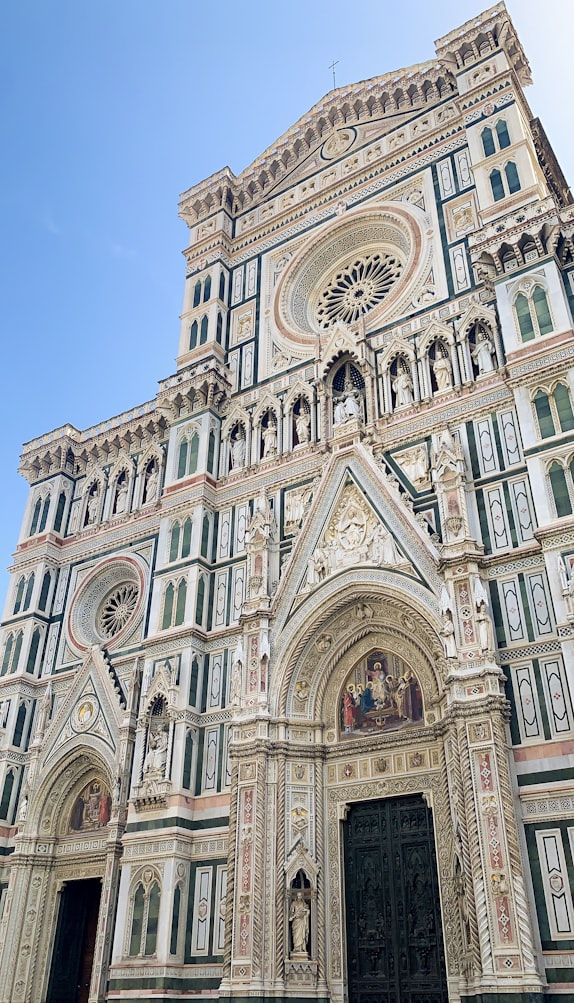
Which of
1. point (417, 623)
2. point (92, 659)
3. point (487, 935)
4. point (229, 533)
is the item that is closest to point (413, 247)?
point (229, 533)

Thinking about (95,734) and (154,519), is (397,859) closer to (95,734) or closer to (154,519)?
(95,734)

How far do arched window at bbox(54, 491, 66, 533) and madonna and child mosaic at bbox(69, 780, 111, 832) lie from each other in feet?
26.0

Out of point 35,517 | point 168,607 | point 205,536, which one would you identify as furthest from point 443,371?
point 35,517

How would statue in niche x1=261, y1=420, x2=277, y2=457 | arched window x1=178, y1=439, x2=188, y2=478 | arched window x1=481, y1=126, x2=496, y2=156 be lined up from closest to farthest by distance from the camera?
1. arched window x1=481, y1=126, x2=496, y2=156
2. statue in niche x1=261, y1=420, x2=277, y2=457
3. arched window x1=178, y1=439, x2=188, y2=478

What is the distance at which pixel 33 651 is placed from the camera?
23766 mm

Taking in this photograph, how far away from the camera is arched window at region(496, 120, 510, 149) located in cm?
2119

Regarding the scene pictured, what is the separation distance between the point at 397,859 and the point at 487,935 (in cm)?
292

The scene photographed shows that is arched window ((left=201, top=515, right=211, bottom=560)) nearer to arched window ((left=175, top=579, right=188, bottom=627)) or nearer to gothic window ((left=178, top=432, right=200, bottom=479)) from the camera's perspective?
arched window ((left=175, top=579, right=188, bottom=627))

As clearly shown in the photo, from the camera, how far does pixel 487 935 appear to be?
13.2 meters

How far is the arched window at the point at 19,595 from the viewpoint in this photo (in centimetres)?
2483

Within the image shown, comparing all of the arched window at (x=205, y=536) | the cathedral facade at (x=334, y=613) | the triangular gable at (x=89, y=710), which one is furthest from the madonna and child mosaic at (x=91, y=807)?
the arched window at (x=205, y=536)

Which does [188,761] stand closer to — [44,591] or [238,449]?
[238,449]

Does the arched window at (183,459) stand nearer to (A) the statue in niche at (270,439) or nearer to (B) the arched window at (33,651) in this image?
(A) the statue in niche at (270,439)

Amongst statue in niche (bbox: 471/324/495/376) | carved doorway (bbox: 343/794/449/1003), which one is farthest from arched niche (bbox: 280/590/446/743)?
statue in niche (bbox: 471/324/495/376)
